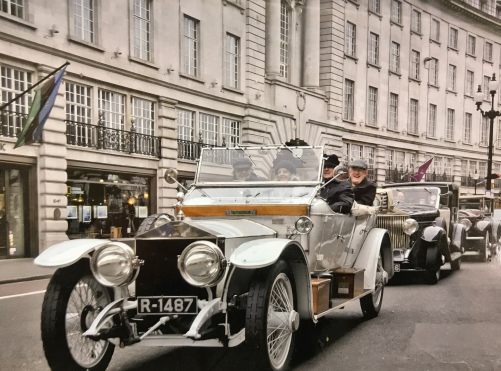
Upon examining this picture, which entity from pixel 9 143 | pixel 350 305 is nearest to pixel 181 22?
pixel 9 143

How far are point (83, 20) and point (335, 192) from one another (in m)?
14.1

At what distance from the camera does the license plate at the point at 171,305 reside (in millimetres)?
4047

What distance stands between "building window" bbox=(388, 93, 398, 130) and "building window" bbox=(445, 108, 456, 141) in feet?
20.4

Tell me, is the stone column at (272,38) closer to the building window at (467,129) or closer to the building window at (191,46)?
the building window at (191,46)

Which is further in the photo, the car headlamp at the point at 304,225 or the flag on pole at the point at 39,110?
the flag on pole at the point at 39,110

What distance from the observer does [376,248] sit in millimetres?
6812

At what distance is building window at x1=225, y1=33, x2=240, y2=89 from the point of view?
23.5 metres

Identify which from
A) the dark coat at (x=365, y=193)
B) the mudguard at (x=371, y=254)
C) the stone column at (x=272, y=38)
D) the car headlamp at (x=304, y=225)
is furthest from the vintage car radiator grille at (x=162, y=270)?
the stone column at (x=272, y=38)

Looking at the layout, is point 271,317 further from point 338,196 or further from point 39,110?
point 39,110

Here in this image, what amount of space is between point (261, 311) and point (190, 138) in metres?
18.3

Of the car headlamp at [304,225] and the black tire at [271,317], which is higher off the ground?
the car headlamp at [304,225]

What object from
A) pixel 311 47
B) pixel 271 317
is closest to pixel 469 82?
pixel 311 47

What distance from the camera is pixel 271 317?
4242mm

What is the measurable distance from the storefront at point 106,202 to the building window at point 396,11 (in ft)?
55.9
